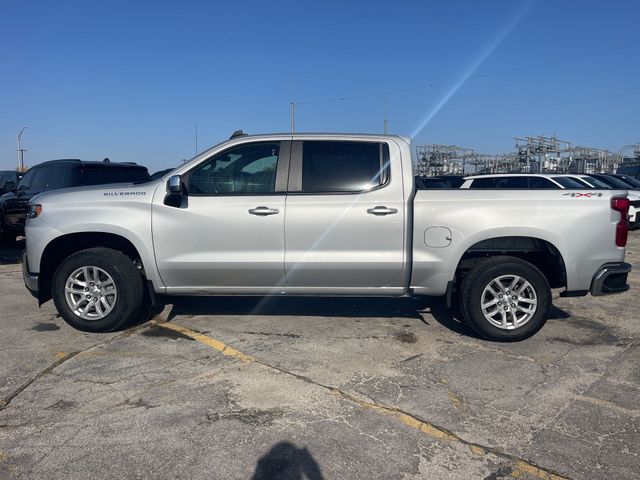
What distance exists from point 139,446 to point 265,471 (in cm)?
82

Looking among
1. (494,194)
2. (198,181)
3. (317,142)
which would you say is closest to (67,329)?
(198,181)

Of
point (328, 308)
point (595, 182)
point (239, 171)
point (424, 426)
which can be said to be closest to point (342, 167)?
point (239, 171)

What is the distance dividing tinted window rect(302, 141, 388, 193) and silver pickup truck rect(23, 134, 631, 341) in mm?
11

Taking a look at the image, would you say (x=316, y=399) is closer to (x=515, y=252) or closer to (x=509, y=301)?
(x=509, y=301)

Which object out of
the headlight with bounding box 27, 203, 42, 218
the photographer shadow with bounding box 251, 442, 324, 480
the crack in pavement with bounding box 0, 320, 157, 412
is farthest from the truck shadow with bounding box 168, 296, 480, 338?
the photographer shadow with bounding box 251, 442, 324, 480

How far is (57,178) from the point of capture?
946cm

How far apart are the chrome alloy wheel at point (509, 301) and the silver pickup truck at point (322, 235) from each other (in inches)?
0.5

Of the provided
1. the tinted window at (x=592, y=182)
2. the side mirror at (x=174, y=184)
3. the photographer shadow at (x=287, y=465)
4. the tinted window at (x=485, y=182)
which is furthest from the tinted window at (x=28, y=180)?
the tinted window at (x=592, y=182)

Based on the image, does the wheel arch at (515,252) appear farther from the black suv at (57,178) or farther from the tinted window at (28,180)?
the tinted window at (28,180)

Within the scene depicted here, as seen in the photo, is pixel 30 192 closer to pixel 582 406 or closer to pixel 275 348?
pixel 275 348

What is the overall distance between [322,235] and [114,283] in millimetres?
2121

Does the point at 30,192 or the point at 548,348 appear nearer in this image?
the point at 548,348

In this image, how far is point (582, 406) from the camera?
3713 millimetres

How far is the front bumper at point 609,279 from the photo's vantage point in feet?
16.0
